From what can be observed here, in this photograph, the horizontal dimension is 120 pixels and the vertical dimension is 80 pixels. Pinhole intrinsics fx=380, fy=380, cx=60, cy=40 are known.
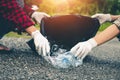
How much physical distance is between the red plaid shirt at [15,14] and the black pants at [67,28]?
57cm

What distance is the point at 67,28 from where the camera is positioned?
437 cm

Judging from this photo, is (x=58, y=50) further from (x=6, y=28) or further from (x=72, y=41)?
(x=6, y=28)

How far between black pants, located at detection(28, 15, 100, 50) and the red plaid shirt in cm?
57

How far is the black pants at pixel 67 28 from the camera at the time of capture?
14.1 ft

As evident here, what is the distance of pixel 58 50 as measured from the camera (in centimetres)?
413

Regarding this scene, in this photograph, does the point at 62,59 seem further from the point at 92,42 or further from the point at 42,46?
the point at 42,46

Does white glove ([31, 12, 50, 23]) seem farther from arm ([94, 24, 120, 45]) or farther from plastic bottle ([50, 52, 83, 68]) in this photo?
arm ([94, 24, 120, 45])

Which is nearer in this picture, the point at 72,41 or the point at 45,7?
the point at 72,41

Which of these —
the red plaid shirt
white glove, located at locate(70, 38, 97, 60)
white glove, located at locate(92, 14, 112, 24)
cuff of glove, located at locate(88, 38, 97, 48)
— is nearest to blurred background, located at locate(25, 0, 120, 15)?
white glove, located at locate(92, 14, 112, 24)

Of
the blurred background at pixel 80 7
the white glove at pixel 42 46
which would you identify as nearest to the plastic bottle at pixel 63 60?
the white glove at pixel 42 46

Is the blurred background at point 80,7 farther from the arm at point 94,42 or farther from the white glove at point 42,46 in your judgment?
the white glove at point 42,46

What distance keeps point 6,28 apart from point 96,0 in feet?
27.4

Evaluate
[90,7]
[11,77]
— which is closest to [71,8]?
[90,7]

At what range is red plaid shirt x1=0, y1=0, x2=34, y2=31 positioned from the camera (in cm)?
376
